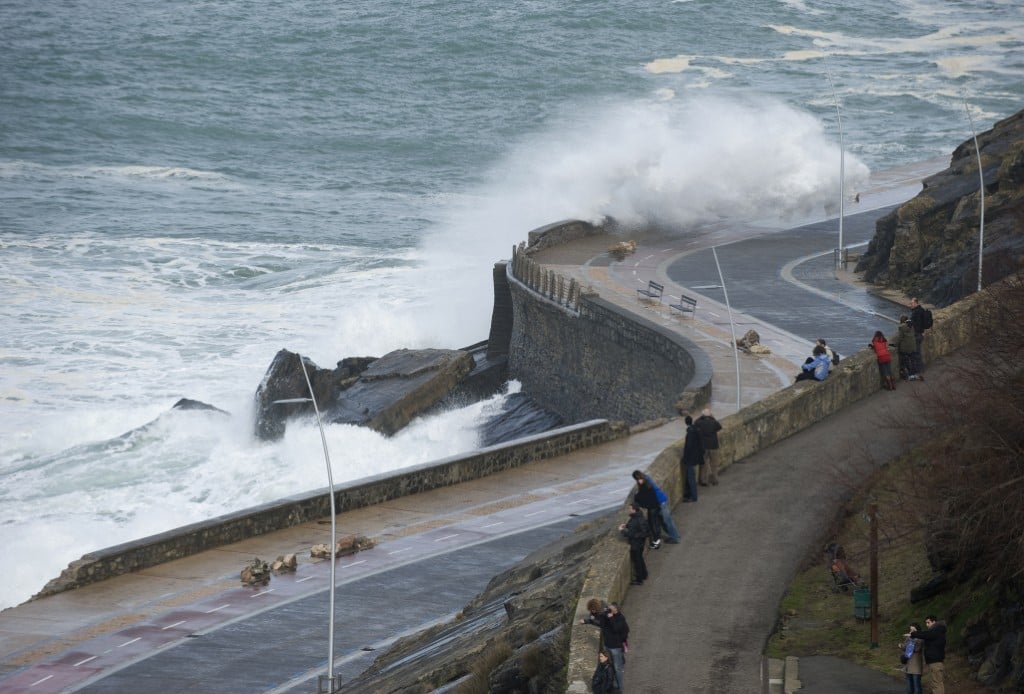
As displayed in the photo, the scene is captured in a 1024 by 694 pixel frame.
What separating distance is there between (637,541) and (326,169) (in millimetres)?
61180

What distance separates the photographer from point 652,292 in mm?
34844

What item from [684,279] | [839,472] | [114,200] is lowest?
[114,200]

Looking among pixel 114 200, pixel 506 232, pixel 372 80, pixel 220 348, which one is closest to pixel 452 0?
pixel 372 80

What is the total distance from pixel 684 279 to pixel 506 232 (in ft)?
58.3

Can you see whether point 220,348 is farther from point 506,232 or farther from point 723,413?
point 723,413

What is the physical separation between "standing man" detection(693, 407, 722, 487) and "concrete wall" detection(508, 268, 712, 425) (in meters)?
10.9

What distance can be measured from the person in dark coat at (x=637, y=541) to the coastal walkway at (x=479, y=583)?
0.58ft

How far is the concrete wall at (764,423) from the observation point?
11555 millimetres

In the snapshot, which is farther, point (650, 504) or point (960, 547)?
point (650, 504)

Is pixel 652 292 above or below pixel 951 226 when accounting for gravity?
below

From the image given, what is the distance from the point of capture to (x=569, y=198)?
4966 centimetres

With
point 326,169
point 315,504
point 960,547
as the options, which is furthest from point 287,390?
point 326,169

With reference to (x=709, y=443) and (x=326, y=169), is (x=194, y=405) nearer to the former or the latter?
(x=709, y=443)

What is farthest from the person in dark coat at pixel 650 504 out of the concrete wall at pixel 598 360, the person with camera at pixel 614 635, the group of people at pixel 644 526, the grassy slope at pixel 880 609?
the concrete wall at pixel 598 360
